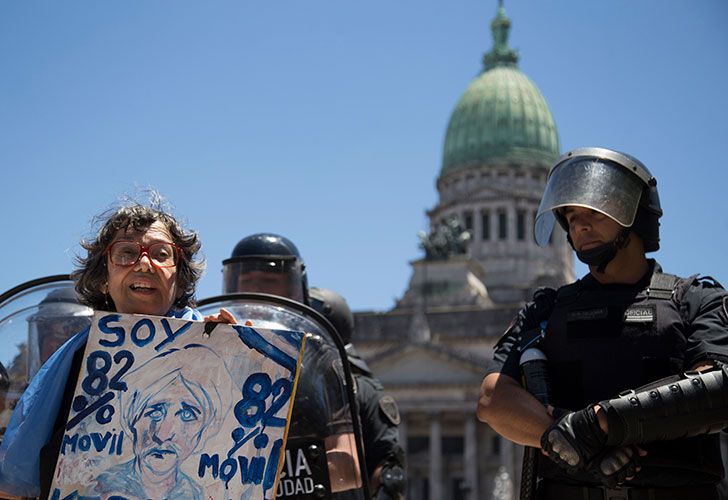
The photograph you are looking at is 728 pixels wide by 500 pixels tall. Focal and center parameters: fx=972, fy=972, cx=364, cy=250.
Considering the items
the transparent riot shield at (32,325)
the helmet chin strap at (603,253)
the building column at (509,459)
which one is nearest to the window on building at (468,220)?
the building column at (509,459)

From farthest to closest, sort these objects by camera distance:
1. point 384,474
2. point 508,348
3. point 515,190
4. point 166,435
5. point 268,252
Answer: point 515,190 → point 384,474 → point 268,252 → point 508,348 → point 166,435

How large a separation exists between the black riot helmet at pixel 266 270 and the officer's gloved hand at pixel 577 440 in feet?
6.16

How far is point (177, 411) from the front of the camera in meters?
2.59

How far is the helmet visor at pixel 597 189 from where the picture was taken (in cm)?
339

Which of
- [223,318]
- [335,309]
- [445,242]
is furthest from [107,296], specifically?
[445,242]

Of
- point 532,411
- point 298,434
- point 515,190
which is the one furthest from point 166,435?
point 515,190

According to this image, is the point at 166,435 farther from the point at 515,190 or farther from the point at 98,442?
the point at 515,190

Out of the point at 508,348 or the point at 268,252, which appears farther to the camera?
the point at 268,252

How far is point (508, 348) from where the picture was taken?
346cm

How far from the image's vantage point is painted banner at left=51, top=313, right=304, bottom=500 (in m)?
2.52

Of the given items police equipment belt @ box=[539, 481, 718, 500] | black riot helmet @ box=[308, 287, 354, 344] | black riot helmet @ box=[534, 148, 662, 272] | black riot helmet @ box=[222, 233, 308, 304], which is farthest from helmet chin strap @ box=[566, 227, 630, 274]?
black riot helmet @ box=[308, 287, 354, 344]

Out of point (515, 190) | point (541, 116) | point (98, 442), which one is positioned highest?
point (541, 116)

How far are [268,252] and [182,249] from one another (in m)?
1.60

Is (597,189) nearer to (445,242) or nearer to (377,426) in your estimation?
(377,426)
